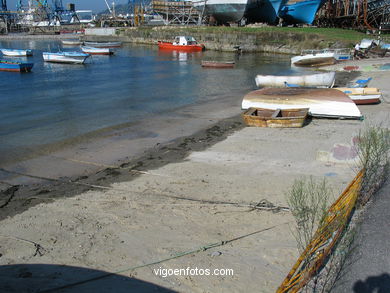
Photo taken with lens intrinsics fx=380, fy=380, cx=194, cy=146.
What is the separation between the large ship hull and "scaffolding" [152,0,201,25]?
9613mm

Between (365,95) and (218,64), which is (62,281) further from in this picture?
(218,64)

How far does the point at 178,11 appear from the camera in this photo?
312 ft

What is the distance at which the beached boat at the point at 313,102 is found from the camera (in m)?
17.6

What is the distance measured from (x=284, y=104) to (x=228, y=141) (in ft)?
14.6

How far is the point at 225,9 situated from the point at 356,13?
2494cm

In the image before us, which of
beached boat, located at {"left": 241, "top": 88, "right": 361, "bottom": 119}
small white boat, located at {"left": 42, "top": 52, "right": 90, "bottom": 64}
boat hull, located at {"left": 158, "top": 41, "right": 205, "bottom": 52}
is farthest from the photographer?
boat hull, located at {"left": 158, "top": 41, "right": 205, "bottom": 52}

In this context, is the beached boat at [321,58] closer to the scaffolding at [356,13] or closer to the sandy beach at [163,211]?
the scaffolding at [356,13]

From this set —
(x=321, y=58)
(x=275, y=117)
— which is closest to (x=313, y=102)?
(x=275, y=117)

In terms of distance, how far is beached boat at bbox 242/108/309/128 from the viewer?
16594mm

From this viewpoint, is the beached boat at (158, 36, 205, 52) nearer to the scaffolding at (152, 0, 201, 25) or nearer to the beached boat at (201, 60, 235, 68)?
the beached boat at (201, 60, 235, 68)

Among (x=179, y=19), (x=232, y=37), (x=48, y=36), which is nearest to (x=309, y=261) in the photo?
(x=232, y=37)

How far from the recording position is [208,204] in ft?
30.2

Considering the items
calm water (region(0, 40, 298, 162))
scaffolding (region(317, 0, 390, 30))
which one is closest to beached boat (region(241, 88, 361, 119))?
calm water (region(0, 40, 298, 162))

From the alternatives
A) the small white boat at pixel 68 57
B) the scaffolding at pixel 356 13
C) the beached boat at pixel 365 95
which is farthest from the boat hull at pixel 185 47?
the beached boat at pixel 365 95
